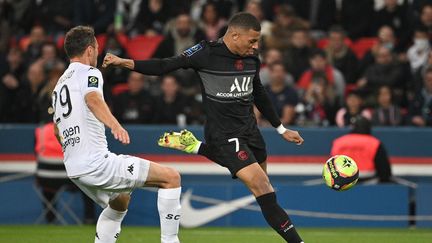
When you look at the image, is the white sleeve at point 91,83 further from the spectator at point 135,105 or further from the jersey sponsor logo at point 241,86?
the spectator at point 135,105

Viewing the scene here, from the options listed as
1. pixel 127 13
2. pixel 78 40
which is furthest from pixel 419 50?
pixel 78 40

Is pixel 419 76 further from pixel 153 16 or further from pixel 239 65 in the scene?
pixel 239 65

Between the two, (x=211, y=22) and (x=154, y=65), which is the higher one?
(x=154, y=65)

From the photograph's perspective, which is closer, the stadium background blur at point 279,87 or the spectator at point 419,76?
the stadium background blur at point 279,87

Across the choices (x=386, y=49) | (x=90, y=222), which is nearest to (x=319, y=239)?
(x=90, y=222)

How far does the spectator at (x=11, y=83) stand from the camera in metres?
16.3

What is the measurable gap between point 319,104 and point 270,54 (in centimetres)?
141

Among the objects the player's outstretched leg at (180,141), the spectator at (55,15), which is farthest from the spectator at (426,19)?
the player's outstretched leg at (180,141)

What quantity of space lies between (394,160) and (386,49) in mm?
2035

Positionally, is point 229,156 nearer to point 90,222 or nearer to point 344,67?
point 90,222

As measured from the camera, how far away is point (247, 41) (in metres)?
9.34

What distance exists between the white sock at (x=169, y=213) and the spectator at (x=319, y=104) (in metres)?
6.99

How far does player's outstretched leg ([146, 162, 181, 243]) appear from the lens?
28.0 ft

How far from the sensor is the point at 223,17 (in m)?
18.2
